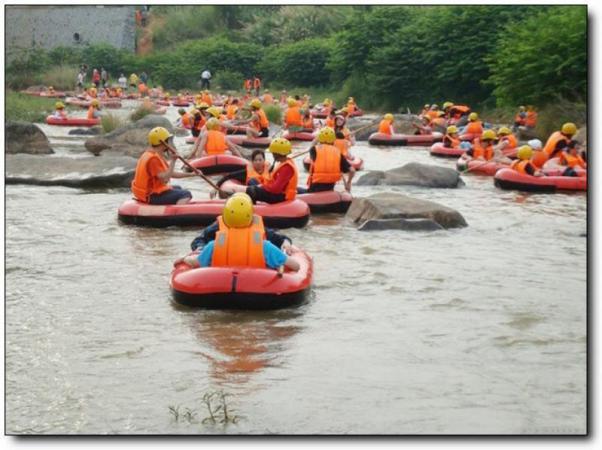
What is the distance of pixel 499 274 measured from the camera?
9.11 m

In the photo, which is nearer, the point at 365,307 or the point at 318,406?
the point at 318,406

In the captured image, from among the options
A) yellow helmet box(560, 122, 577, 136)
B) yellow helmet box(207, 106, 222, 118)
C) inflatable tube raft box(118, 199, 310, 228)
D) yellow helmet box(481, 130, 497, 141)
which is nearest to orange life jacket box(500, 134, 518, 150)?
yellow helmet box(481, 130, 497, 141)

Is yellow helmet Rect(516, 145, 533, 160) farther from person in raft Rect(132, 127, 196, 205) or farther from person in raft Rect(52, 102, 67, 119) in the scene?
person in raft Rect(52, 102, 67, 119)

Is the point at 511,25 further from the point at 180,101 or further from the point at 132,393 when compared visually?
the point at 132,393

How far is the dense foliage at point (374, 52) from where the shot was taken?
9.70 meters

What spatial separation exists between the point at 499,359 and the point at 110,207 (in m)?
6.95

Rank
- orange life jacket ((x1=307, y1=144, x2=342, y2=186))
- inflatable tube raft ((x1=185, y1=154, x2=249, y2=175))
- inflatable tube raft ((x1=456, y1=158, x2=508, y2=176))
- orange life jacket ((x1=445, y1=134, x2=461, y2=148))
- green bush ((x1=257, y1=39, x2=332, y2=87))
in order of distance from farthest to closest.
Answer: orange life jacket ((x1=445, y1=134, x2=461, y2=148)), inflatable tube raft ((x1=456, y1=158, x2=508, y2=176)), inflatable tube raft ((x1=185, y1=154, x2=249, y2=175)), green bush ((x1=257, y1=39, x2=332, y2=87)), orange life jacket ((x1=307, y1=144, x2=342, y2=186))

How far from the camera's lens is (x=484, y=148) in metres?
17.4

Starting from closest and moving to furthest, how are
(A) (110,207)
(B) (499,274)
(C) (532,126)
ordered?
(B) (499,274)
(A) (110,207)
(C) (532,126)


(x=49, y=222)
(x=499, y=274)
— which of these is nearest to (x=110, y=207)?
(x=49, y=222)

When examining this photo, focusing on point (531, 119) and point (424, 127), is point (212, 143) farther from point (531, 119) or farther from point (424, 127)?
point (424, 127)

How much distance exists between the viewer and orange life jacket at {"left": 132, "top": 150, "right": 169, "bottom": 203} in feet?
35.6

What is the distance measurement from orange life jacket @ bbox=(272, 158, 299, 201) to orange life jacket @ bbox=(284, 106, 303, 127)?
9.18 m

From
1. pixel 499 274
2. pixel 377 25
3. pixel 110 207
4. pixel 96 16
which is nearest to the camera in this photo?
pixel 96 16
